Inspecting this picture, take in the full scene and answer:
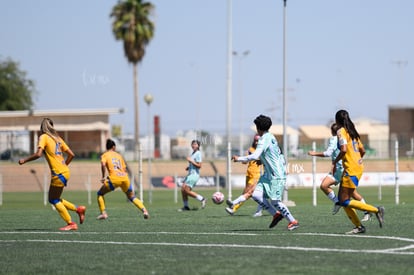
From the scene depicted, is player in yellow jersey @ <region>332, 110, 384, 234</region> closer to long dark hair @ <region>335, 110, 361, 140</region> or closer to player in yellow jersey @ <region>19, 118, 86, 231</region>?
long dark hair @ <region>335, 110, 361, 140</region>

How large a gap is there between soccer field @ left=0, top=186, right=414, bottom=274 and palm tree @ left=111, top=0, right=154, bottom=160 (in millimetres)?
49620

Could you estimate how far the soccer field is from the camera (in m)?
11.0

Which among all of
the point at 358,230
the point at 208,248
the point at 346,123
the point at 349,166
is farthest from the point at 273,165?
the point at 208,248

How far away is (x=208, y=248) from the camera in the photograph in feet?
42.9

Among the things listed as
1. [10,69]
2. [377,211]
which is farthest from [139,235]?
[10,69]

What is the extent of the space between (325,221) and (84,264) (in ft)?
26.9

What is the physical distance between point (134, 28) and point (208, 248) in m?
57.2

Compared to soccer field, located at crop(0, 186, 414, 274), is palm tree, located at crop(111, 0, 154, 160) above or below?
above

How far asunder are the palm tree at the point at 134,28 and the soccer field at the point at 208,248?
49.6 m

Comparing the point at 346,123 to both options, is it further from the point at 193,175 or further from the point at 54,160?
the point at 193,175

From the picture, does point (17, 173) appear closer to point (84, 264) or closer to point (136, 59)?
point (136, 59)

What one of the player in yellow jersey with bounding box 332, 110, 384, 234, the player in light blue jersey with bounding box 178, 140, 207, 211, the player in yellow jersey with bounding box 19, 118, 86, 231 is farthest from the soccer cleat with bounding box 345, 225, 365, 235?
the player in light blue jersey with bounding box 178, 140, 207, 211

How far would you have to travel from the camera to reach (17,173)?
55094mm

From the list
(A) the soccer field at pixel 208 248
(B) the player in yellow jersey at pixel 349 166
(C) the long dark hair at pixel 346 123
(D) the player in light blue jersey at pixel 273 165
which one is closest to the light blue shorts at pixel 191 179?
(A) the soccer field at pixel 208 248
